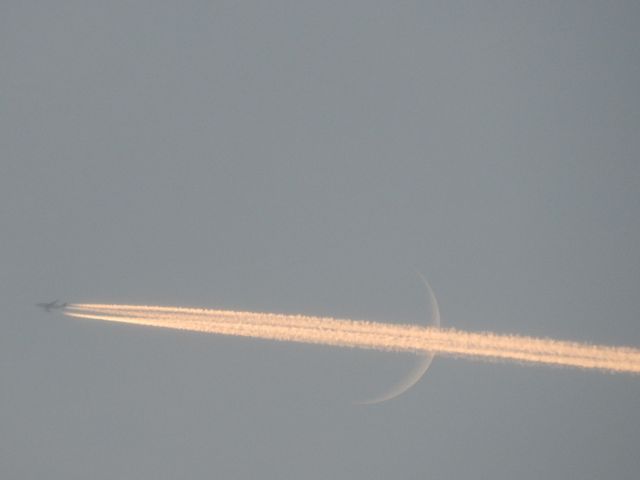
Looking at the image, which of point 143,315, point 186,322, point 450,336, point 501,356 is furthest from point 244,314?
point 501,356

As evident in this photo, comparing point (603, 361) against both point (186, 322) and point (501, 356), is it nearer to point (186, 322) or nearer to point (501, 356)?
point (501, 356)

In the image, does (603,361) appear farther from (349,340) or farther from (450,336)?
→ (349,340)

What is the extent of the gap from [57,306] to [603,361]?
34.8m

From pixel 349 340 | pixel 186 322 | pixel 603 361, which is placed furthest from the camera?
pixel 186 322

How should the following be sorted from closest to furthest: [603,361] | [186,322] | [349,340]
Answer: [603,361] < [349,340] < [186,322]

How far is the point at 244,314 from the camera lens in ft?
142

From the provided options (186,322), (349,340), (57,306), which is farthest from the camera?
(57,306)

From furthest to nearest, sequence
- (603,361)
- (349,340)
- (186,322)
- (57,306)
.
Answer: (57,306) → (186,322) → (349,340) → (603,361)

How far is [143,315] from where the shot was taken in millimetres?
44312

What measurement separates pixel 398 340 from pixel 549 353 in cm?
833

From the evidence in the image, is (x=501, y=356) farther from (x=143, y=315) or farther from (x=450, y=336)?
(x=143, y=315)

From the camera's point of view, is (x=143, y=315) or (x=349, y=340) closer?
(x=349, y=340)

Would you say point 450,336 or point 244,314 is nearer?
point 450,336

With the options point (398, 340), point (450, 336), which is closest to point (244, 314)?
point (398, 340)
